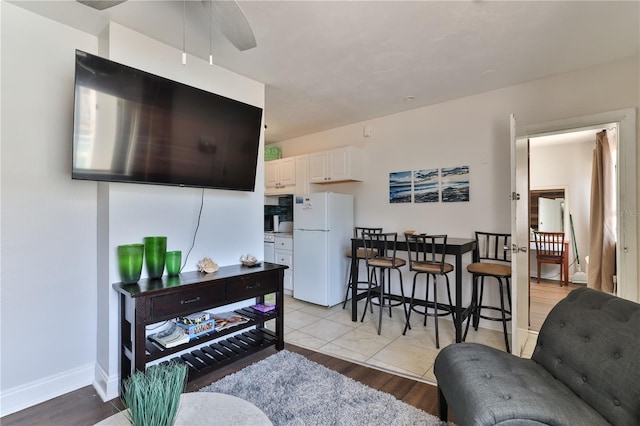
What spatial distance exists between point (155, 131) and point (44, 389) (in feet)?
6.32

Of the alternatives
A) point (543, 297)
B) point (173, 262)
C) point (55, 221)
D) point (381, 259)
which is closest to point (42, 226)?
point (55, 221)

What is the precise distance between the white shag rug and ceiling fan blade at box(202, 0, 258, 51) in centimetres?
225

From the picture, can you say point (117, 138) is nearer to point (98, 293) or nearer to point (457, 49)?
point (98, 293)

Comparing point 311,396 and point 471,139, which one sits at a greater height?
point 471,139

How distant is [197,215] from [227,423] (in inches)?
68.6

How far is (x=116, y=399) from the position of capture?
2.06m

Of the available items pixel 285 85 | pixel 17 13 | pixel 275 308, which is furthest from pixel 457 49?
pixel 17 13

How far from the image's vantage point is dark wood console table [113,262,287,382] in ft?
6.24

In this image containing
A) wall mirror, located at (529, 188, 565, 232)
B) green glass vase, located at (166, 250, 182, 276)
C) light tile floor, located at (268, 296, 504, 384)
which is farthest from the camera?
wall mirror, located at (529, 188, 565, 232)

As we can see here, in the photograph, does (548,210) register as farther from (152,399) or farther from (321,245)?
(152,399)

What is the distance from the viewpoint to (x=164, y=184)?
2.19 metres

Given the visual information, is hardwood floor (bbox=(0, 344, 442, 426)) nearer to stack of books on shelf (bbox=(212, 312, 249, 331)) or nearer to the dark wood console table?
the dark wood console table

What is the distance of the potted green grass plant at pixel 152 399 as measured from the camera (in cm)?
98

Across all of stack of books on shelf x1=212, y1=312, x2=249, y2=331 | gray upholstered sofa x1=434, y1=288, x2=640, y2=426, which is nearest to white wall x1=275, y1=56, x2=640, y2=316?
gray upholstered sofa x1=434, y1=288, x2=640, y2=426
